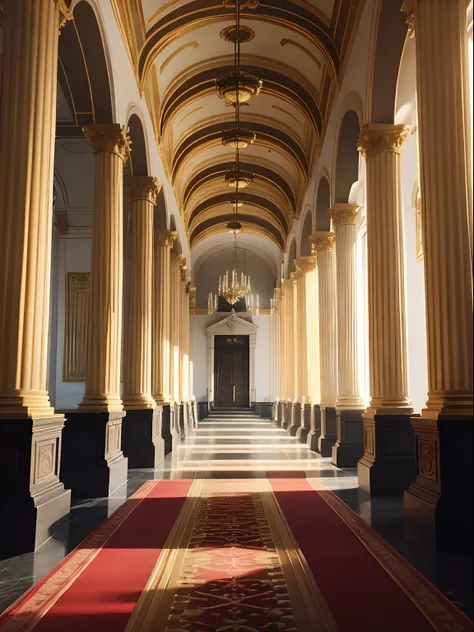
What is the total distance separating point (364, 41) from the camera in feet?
27.6

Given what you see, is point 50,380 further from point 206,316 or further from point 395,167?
point 206,316

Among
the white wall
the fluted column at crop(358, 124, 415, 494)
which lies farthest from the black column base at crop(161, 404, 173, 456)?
the white wall

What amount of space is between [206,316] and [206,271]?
2.14 meters

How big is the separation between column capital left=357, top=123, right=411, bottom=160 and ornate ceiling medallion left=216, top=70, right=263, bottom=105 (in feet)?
8.48

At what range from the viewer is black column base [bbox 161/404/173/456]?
12203mm

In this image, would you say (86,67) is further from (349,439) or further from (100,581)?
(349,439)

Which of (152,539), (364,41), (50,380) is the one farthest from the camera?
(50,380)

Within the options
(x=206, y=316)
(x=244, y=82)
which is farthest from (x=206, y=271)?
(x=244, y=82)

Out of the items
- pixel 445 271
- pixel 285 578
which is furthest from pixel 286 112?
pixel 285 578

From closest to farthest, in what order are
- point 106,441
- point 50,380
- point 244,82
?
point 106,441
point 244,82
point 50,380

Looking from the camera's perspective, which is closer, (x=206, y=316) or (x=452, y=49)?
(x=452, y=49)

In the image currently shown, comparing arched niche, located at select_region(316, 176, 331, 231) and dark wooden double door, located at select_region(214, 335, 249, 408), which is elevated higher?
arched niche, located at select_region(316, 176, 331, 231)

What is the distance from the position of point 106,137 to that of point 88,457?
13.3 ft

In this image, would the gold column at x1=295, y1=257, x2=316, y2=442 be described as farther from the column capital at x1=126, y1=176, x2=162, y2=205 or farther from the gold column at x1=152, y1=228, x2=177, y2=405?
the column capital at x1=126, y1=176, x2=162, y2=205
